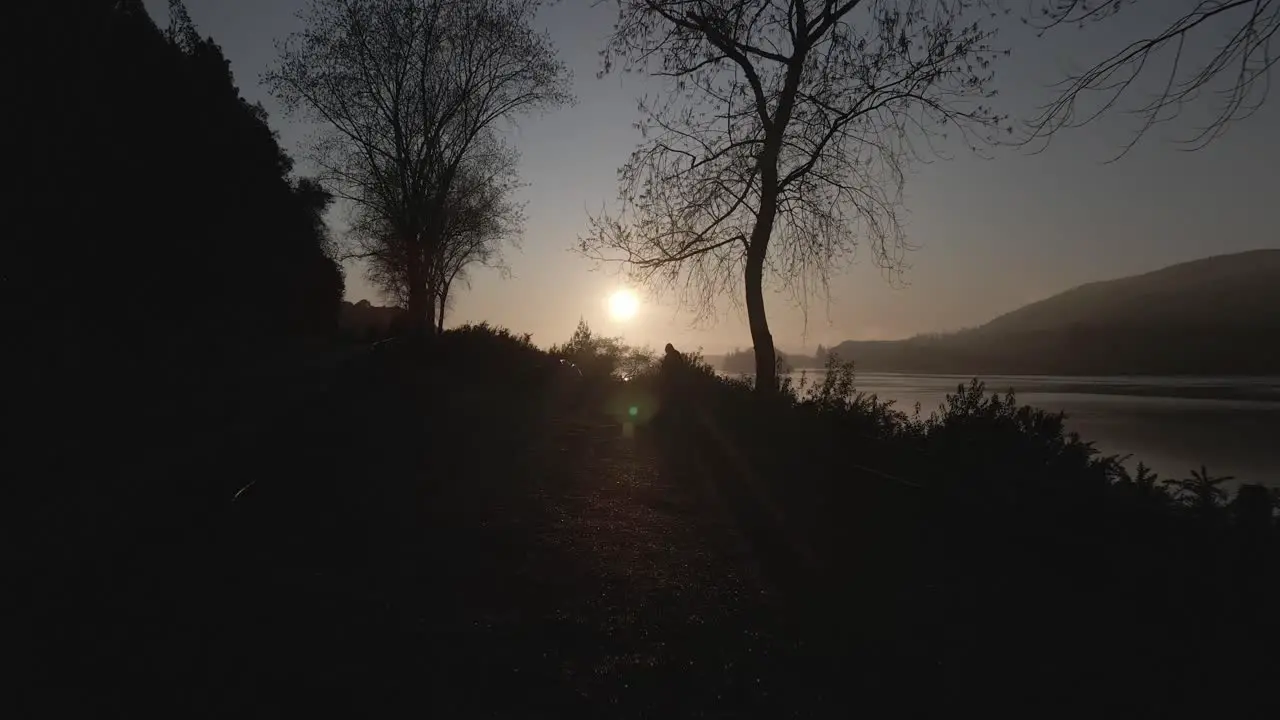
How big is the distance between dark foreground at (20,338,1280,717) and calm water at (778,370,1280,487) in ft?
14.3

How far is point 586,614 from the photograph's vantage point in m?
4.33

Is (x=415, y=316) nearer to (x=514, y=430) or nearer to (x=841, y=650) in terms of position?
(x=514, y=430)

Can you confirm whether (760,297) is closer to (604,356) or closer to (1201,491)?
(1201,491)

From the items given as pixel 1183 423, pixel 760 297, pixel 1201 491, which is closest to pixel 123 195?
pixel 760 297

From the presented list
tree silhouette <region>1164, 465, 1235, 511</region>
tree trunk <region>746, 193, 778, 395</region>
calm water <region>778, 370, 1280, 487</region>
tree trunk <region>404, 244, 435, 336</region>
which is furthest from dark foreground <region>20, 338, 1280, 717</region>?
tree trunk <region>404, 244, 435, 336</region>

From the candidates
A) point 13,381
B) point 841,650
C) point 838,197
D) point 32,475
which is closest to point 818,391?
point 838,197

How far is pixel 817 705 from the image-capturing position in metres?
3.31

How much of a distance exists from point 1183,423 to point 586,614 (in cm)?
1312

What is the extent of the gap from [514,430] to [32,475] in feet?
22.1

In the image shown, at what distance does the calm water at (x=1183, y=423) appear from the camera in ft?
28.6

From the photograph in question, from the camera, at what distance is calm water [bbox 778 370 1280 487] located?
872 centimetres

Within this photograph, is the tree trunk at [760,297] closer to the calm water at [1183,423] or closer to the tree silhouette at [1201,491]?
the calm water at [1183,423]

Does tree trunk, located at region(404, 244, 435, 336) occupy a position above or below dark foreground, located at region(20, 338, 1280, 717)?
above

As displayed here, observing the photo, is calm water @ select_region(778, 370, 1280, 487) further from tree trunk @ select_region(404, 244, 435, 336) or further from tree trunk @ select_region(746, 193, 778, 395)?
tree trunk @ select_region(404, 244, 435, 336)
